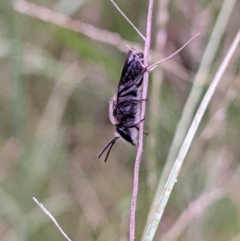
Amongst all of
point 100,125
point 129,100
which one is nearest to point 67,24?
point 129,100

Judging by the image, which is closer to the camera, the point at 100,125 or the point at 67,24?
the point at 67,24

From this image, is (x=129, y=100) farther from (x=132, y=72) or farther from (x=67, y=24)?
(x=67, y=24)

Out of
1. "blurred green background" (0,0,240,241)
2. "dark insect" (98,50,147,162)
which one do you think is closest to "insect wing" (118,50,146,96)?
"dark insect" (98,50,147,162)

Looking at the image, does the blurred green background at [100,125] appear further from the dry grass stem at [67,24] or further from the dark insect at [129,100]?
the dark insect at [129,100]

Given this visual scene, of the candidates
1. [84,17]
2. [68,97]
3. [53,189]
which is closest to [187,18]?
[84,17]

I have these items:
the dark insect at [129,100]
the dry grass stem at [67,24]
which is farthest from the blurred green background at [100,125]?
the dark insect at [129,100]

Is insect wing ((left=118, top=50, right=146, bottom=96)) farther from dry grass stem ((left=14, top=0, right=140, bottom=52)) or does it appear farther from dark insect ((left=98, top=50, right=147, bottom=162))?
dry grass stem ((left=14, top=0, right=140, bottom=52))

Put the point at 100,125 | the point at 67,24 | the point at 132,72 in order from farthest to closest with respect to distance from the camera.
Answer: the point at 100,125
the point at 67,24
the point at 132,72
